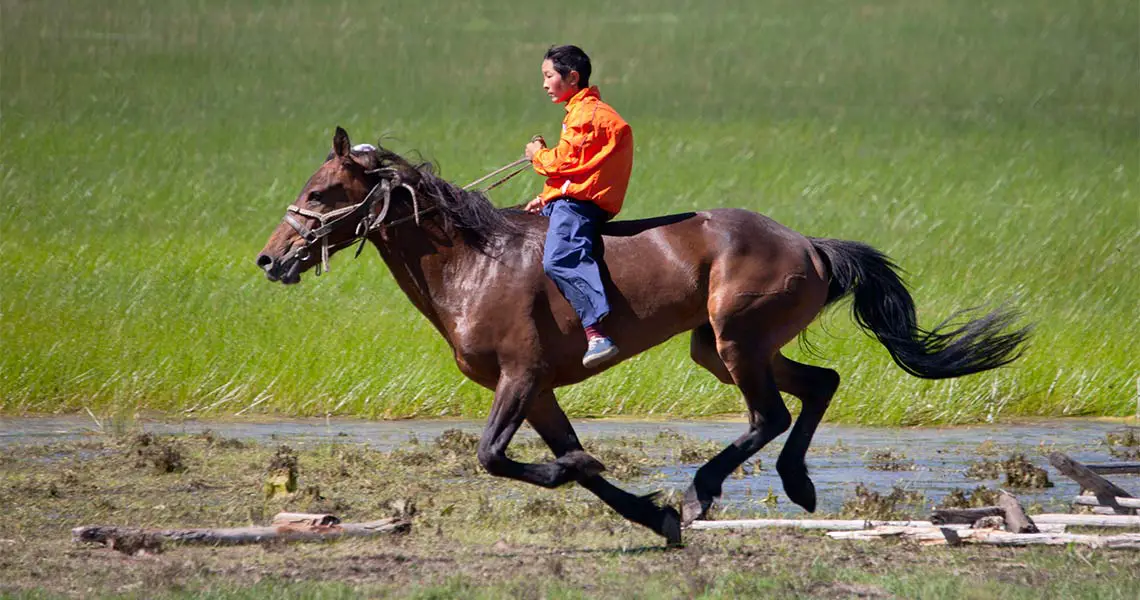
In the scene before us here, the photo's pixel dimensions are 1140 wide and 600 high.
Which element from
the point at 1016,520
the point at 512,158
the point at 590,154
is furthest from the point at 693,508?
the point at 512,158

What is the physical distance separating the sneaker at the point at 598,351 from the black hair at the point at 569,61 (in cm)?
133

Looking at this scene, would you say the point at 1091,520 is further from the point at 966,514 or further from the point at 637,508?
the point at 637,508

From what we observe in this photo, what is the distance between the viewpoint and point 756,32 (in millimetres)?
40594

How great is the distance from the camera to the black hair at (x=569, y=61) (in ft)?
28.4

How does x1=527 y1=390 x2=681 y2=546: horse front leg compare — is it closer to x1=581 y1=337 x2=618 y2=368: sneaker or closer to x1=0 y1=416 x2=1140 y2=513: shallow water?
x1=581 y1=337 x2=618 y2=368: sneaker

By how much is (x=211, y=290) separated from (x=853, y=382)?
7139 millimetres

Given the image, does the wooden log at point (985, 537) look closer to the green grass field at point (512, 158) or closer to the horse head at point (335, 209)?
the horse head at point (335, 209)

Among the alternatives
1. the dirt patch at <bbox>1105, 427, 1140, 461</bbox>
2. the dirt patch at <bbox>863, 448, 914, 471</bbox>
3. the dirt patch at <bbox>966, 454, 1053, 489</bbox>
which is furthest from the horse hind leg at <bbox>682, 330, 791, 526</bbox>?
the dirt patch at <bbox>1105, 427, 1140, 461</bbox>

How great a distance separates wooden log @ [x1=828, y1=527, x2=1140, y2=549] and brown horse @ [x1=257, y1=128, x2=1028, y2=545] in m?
0.86

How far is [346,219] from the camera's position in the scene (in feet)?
28.4

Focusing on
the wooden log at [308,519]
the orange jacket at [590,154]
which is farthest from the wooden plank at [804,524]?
the wooden log at [308,519]

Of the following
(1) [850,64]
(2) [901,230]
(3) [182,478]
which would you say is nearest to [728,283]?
(3) [182,478]

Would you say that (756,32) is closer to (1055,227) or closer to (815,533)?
(1055,227)

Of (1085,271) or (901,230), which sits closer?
(1085,271)
